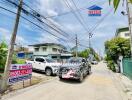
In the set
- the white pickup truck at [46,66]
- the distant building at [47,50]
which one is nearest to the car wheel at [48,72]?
the white pickup truck at [46,66]

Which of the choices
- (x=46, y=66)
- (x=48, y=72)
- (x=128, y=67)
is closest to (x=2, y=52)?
(x=46, y=66)

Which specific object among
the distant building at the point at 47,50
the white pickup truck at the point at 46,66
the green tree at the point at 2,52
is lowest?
the white pickup truck at the point at 46,66

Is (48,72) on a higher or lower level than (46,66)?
lower

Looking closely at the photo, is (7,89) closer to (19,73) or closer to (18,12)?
(19,73)

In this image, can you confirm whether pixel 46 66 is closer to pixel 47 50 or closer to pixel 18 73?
pixel 18 73

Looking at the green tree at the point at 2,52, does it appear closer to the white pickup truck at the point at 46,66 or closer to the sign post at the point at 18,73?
the sign post at the point at 18,73

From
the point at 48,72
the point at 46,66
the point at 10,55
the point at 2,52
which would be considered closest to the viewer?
the point at 10,55

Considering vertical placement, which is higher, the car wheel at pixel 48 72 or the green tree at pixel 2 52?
the green tree at pixel 2 52

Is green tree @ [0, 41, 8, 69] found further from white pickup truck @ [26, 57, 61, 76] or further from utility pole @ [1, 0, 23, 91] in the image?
white pickup truck @ [26, 57, 61, 76]

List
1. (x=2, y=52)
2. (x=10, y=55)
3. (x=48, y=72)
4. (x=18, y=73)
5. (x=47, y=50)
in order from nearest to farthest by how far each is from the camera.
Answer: (x=10, y=55) < (x=18, y=73) < (x=2, y=52) < (x=48, y=72) < (x=47, y=50)

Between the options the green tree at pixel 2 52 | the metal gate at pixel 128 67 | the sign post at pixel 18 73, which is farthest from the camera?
the metal gate at pixel 128 67

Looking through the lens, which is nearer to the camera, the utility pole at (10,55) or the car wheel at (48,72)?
the utility pole at (10,55)

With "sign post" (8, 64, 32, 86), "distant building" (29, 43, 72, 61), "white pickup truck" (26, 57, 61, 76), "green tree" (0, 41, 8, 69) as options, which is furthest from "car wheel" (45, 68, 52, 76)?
"distant building" (29, 43, 72, 61)

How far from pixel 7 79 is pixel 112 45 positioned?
→ 18068 millimetres
